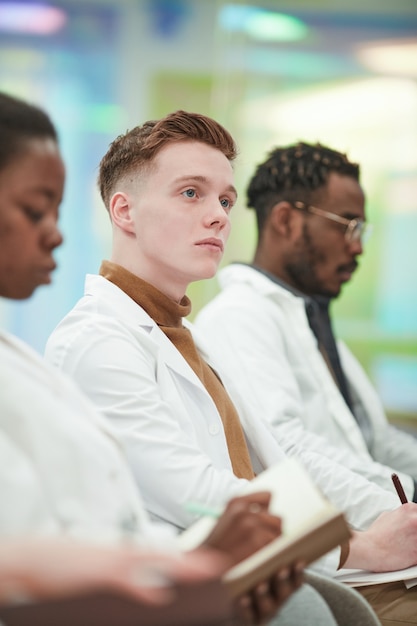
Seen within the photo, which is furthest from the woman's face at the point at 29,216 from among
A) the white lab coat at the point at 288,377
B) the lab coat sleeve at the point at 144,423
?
the white lab coat at the point at 288,377

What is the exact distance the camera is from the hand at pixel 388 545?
217 cm

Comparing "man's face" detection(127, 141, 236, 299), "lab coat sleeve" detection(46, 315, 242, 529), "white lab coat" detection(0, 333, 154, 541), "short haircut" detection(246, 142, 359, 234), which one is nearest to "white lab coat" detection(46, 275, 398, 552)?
"lab coat sleeve" detection(46, 315, 242, 529)

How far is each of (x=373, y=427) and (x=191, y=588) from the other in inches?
101

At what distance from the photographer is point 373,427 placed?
3.57 metres

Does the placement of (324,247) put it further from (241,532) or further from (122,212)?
(241,532)

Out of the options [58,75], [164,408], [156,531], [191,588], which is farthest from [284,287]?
[58,75]

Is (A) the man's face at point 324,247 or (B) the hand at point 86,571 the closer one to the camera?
(B) the hand at point 86,571

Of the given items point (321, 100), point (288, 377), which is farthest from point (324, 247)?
point (321, 100)

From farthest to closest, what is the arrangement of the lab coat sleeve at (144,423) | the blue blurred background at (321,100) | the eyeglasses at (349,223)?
1. the blue blurred background at (321,100)
2. the eyeglasses at (349,223)
3. the lab coat sleeve at (144,423)

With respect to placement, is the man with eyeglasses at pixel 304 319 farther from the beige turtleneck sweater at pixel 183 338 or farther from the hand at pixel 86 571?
the hand at pixel 86 571

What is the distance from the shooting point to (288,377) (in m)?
3.04

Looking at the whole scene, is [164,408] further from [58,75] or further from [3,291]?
[58,75]

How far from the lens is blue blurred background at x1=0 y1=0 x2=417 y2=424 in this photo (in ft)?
20.8

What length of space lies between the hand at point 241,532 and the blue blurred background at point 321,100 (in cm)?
471
